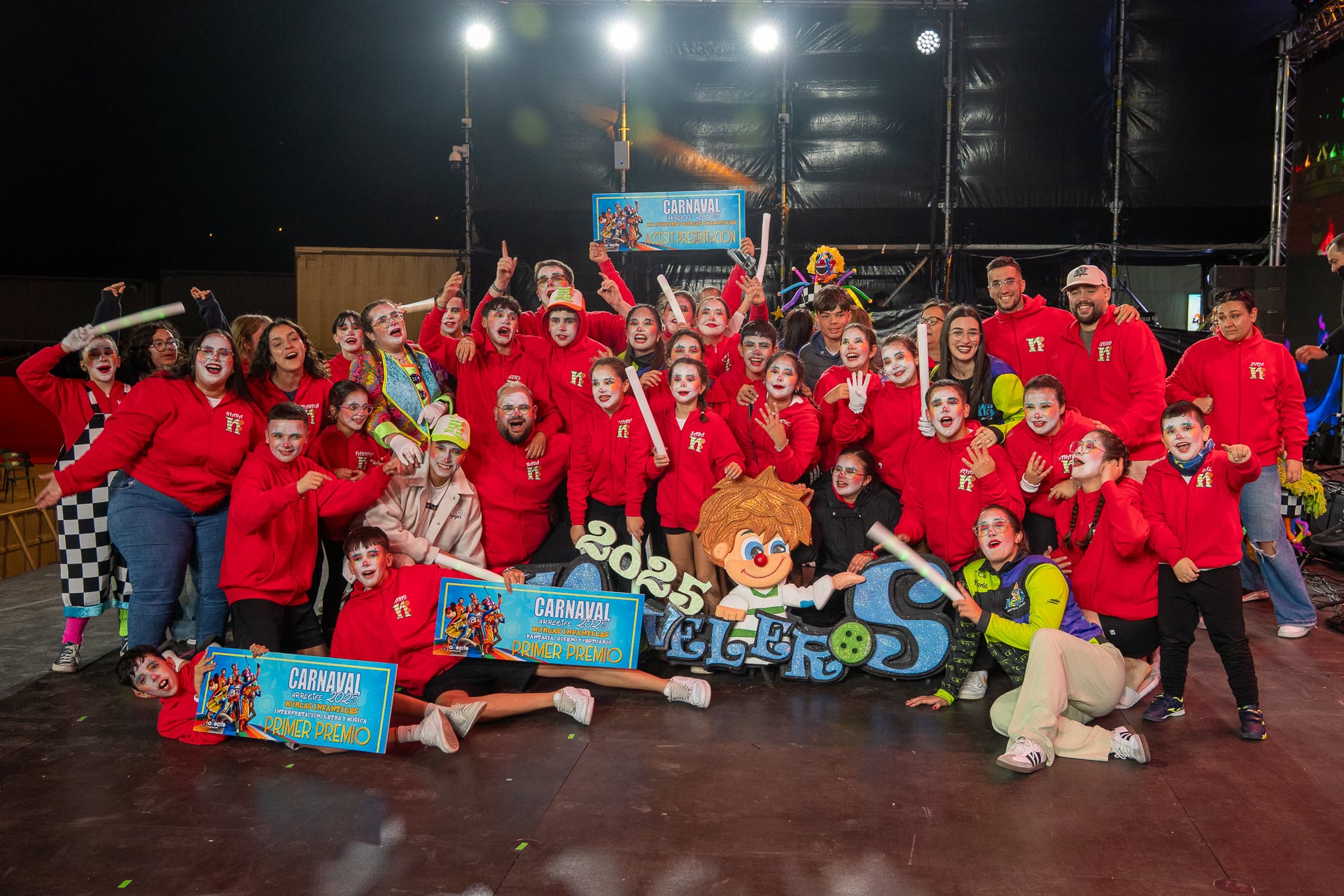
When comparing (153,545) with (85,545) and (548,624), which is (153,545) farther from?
(548,624)

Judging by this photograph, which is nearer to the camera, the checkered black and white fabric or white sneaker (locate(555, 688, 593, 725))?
white sneaker (locate(555, 688, 593, 725))

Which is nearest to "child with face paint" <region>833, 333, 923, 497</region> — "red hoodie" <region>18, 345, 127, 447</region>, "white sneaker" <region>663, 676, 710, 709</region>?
"white sneaker" <region>663, 676, 710, 709</region>

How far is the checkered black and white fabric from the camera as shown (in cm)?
484

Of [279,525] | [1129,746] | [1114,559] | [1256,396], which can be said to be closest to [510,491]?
[279,525]

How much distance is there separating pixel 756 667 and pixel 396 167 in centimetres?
1222

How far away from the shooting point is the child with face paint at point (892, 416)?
470 cm

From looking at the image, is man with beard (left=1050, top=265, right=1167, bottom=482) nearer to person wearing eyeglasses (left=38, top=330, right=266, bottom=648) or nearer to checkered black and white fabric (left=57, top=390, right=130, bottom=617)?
person wearing eyeglasses (left=38, top=330, right=266, bottom=648)

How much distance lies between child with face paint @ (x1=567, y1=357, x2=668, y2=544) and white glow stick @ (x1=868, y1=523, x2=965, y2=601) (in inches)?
44.5

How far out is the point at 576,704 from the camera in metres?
4.03

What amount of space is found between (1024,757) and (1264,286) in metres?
7.75

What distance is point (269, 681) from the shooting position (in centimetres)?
385

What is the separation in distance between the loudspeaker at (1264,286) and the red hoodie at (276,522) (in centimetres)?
843

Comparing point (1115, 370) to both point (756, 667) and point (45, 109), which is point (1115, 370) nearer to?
point (756, 667)

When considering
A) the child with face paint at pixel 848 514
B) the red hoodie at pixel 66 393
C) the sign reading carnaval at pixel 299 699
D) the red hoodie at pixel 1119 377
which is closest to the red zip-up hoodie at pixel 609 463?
the child with face paint at pixel 848 514
